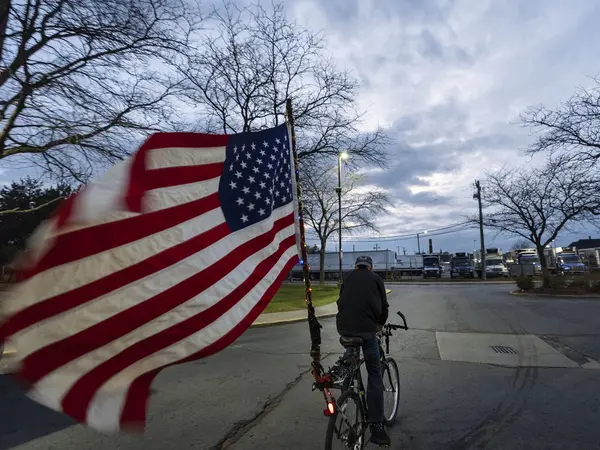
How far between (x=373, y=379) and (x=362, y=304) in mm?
712

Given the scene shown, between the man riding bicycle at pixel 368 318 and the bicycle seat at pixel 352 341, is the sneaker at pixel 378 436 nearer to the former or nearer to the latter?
the man riding bicycle at pixel 368 318

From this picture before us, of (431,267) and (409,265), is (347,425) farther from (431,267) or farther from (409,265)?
(409,265)

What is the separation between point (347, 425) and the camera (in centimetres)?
340

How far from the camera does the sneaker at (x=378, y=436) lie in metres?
3.83

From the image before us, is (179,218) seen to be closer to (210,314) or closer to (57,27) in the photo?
(210,314)

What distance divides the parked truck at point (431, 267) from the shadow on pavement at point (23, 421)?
51206 mm

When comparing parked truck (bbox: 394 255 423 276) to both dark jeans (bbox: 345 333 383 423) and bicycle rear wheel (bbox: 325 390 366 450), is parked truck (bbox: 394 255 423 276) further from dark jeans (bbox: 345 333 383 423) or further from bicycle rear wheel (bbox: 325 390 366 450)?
bicycle rear wheel (bbox: 325 390 366 450)

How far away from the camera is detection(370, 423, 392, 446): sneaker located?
3.83m

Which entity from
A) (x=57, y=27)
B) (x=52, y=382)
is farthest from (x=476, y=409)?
(x=57, y=27)

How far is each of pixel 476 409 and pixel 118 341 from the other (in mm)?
4709

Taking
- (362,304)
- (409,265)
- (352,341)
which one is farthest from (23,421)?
(409,265)

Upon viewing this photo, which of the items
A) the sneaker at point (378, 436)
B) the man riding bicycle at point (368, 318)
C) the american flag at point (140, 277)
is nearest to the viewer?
the american flag at point (140, 277)

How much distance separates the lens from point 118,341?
2371mm

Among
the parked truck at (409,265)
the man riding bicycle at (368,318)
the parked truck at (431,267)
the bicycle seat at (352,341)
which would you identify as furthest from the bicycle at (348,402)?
the parked truck at (409,265)
